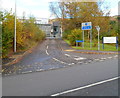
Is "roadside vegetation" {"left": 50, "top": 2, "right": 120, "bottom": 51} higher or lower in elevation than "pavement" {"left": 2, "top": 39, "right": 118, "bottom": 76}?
higher

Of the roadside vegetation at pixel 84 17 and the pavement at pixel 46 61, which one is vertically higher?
the roadside vegetation at pixel 84 17

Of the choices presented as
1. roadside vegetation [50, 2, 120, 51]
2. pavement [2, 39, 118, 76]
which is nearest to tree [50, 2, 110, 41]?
roadside vegetation [50, 2, 120, 51]

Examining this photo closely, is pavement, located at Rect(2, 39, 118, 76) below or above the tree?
below

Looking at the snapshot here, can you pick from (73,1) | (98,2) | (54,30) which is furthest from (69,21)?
(54,30)

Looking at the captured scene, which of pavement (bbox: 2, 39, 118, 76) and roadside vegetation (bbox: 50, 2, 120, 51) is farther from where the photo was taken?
roadside vegetation (bbox: 50, 2, 120, 51)

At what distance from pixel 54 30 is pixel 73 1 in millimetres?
56316

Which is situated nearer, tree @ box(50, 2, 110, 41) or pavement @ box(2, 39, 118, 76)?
pavement @ box(2, 39, 118, 76)

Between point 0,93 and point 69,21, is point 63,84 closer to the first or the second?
point 0,93

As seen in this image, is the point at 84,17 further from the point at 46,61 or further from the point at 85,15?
the point at 46,61

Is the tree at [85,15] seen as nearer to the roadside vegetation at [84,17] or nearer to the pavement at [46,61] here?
the roadside vegetation at [84,17]

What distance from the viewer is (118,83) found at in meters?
5.12

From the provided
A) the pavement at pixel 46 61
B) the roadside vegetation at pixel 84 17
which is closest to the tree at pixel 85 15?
the roadside vegetation at pixel 84 17

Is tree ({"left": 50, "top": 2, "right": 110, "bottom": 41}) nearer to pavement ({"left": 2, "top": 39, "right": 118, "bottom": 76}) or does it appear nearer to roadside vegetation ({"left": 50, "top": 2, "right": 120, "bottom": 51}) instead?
roadside vegetation ({"left": 50, "top": 2, "right": 120, "bottom": 51})

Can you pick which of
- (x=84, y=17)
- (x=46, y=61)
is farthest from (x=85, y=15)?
(x=46, y=61)
